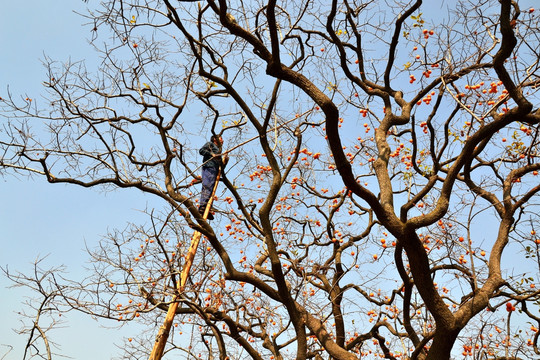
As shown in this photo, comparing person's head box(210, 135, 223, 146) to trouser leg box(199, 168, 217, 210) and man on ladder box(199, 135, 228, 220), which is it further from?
trouser leg box(199, 168, 217, 210)

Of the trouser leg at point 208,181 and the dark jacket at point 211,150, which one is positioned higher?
the dark jacket at point 211,150

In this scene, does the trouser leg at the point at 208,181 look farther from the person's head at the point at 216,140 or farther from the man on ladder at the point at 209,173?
the person's head at the point at 216,140

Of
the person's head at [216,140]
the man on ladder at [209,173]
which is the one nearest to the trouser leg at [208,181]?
the man on ladder at [209,173]

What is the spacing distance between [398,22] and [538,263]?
2888 millimetres

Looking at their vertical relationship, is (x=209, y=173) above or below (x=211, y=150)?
below

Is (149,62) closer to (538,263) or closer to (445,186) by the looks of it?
(445,186)

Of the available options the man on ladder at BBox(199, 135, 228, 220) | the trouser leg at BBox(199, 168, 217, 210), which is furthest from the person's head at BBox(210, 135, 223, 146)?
the trouser leg at BBox(199, 168, 217, 210)

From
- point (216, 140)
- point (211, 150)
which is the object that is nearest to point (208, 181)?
point (211, 150)

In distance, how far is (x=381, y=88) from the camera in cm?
523

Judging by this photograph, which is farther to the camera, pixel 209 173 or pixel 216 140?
pixel 209 173

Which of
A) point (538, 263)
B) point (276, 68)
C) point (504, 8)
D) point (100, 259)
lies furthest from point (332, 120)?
point (538, 263)

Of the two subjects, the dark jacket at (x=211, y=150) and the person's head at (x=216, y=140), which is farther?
the dark jacket at (x=211, y=150)

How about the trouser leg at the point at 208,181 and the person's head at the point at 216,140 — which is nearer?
the person's head at the point at 216,140

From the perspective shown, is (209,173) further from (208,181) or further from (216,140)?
(216,140)
